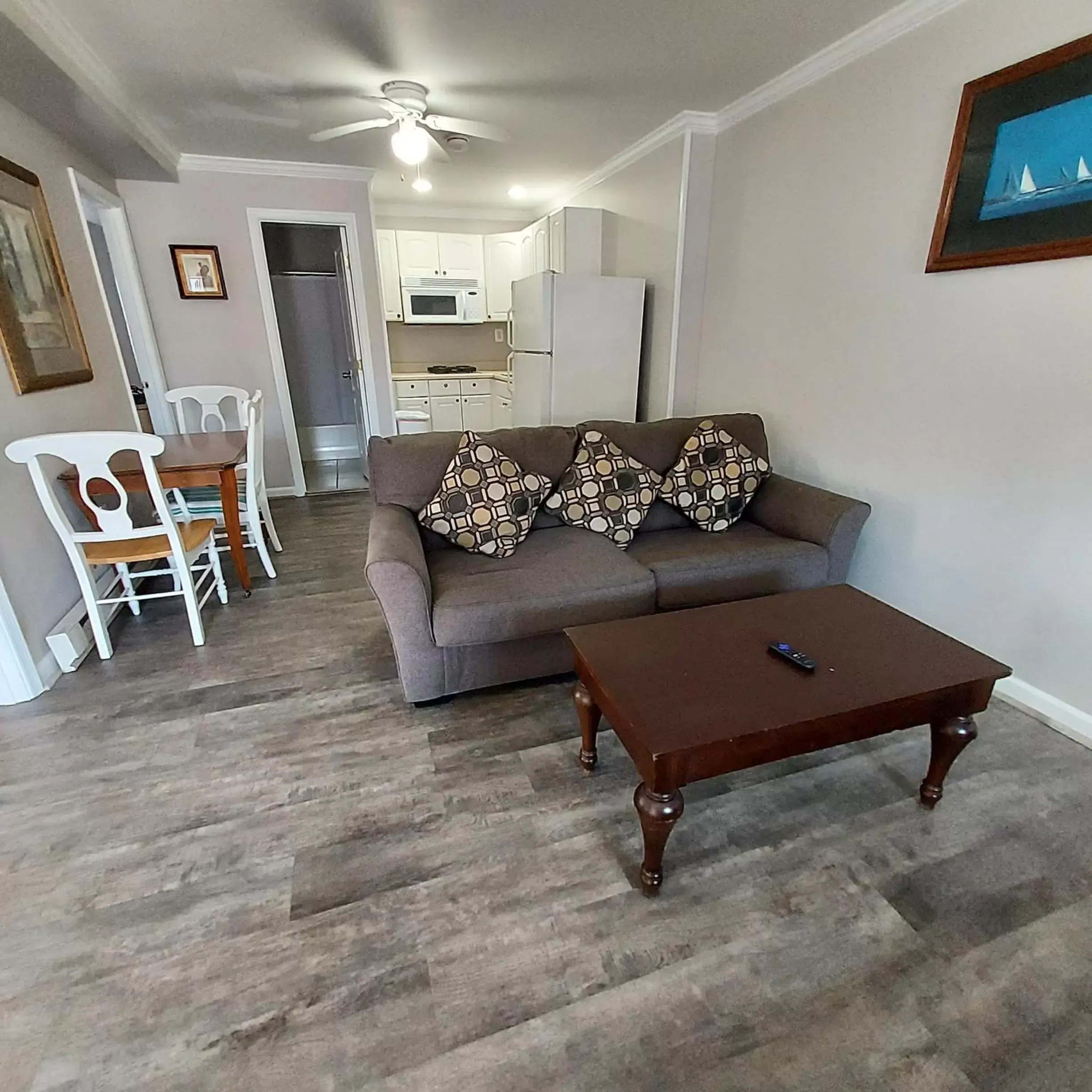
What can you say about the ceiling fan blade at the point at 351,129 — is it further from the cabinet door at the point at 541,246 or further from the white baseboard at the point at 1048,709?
the white baseboard at the point at 1048,709

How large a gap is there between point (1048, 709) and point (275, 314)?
17.6 ft

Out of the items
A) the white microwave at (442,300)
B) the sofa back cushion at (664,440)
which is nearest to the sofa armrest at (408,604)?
the sofa back cushion at (664,440)

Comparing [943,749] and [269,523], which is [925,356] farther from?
[269,523]

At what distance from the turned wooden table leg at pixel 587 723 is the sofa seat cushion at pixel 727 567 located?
67 cm

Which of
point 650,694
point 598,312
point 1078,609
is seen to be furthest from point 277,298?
point 1078,609

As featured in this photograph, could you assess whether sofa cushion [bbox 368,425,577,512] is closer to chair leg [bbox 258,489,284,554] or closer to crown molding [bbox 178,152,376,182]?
chair leg [bbox 258,489,284,554]

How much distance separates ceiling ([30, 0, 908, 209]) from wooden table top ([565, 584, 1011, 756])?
232 centimetres

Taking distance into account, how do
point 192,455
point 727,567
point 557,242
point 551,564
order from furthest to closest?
point 557,242
point 192,455
point 727,567
point 551,564

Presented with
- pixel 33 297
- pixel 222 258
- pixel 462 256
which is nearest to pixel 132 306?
pixel 222 258

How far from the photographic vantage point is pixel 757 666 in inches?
61.5

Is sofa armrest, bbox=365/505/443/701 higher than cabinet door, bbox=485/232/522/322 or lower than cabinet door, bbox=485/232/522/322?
lower

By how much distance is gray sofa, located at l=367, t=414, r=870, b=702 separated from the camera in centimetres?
201

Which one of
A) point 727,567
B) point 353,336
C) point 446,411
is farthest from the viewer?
point 446,411

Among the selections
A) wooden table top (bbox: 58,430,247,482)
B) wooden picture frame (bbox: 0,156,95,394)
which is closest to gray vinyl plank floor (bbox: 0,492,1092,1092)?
wooden table top (bbox: 58,430,247,482)
